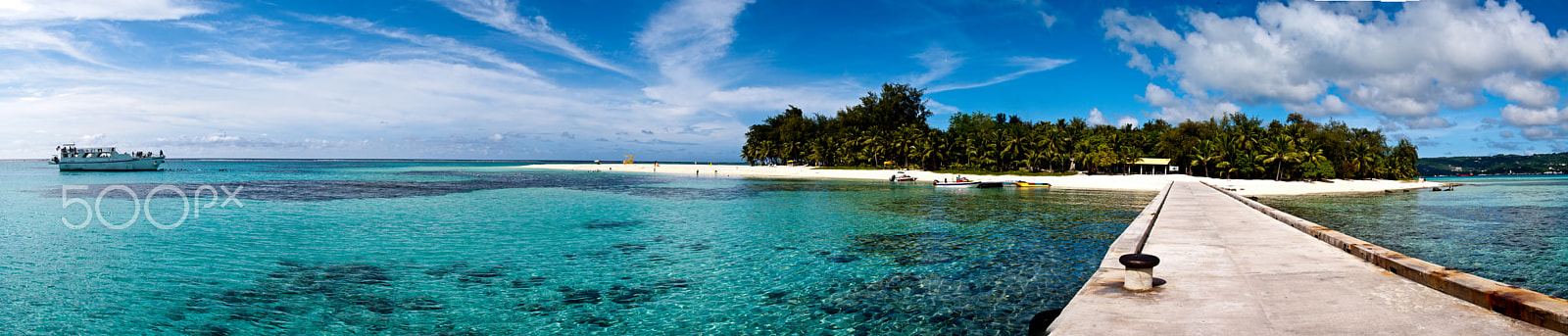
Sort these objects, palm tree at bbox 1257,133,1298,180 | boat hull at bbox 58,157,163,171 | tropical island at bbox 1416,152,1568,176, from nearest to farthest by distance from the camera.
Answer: palm tree at bbox 1257,133,1298,180 → boat hull at bbox 58,157,163,171 → tropical island at bbox 1416,152,1568,176

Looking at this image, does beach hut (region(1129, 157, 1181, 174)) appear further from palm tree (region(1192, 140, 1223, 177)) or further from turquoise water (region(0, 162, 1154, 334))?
turquoise water (region(0, 162, 1154, 334))

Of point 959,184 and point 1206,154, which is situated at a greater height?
point 1206,154

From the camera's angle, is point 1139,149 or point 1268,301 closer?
point 1268,301

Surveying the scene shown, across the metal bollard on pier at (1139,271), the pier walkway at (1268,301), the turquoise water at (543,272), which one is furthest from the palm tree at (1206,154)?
the metal bollard on pier at (1139,271)

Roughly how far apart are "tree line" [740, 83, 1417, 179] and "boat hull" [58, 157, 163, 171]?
337ft

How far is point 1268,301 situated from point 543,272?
515 inches

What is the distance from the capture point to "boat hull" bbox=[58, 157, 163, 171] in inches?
3519

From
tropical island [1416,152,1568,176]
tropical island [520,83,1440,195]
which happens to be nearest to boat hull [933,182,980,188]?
tropical island [520,83,1440,195]

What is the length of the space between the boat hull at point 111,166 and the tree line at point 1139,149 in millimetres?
102719

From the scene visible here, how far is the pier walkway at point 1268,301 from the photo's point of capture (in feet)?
23.0

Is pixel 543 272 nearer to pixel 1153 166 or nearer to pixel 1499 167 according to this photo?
pixel 1153 166

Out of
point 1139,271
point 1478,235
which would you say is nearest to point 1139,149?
point 1478,235

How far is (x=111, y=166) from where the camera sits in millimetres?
92062

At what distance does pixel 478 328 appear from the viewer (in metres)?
9.75
